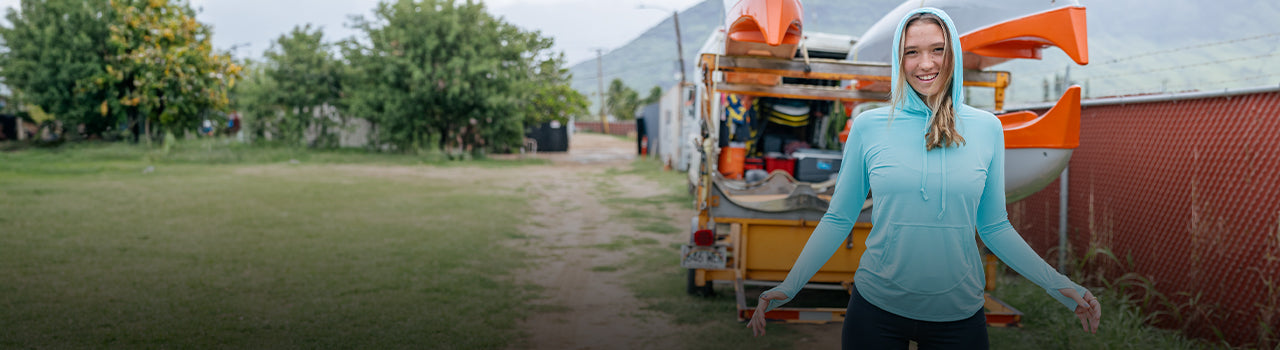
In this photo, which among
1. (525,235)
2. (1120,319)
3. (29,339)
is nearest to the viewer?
(29,339)

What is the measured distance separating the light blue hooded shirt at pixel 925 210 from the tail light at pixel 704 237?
4143 millimetres

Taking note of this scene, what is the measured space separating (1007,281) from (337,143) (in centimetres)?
2913

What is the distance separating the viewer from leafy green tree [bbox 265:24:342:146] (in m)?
30.8

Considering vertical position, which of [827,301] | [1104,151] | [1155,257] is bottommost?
[827,301]

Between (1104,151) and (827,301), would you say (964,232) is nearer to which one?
(827,301)

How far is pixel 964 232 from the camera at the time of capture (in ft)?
6.79

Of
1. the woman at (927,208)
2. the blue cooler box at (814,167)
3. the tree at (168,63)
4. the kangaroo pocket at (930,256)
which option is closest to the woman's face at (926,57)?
the woman at (927,208)

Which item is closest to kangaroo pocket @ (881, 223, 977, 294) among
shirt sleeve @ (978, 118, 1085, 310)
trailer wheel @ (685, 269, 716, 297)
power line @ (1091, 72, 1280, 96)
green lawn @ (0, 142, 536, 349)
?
Result: shirt sleeve @ (978, 118, 1085, 310)

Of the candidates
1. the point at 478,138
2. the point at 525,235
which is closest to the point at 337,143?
the point at 478,138

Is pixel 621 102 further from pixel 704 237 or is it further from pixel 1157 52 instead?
pixel 1157 52

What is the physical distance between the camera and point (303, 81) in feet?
102

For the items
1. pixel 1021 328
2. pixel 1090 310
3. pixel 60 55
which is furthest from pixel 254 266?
pixel 60 55

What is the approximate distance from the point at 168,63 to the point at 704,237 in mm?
20234

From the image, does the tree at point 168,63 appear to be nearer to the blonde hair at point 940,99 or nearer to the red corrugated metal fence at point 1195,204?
the red corrugated metal fence at point 1195,204
